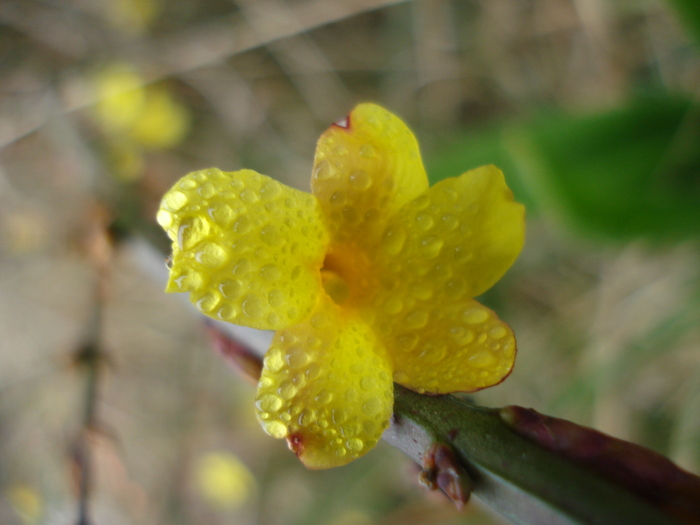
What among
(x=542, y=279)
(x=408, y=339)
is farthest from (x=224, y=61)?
(x=408, y=339)

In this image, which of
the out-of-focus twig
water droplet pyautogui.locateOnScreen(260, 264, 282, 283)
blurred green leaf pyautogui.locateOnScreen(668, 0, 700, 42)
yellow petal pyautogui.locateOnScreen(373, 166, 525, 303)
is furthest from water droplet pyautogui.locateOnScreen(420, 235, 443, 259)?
blurred green leaf pyautogui.locateOnScreen(668, 0, 700, 42)

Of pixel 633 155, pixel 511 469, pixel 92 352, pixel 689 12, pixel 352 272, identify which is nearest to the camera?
pixel 511 469

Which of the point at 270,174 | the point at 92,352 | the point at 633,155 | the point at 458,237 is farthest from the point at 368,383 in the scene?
the point at 270,174

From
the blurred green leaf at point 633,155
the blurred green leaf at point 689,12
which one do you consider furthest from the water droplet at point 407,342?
the blurred green leaf at point 689,12

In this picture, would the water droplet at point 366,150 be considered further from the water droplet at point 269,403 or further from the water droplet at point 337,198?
the water droplet at point 269,403

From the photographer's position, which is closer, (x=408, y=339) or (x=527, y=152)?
(x=408, y=339)

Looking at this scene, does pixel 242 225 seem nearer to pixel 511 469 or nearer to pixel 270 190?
pixel 270 190

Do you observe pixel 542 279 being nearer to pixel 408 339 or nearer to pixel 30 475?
pixel 408 339
